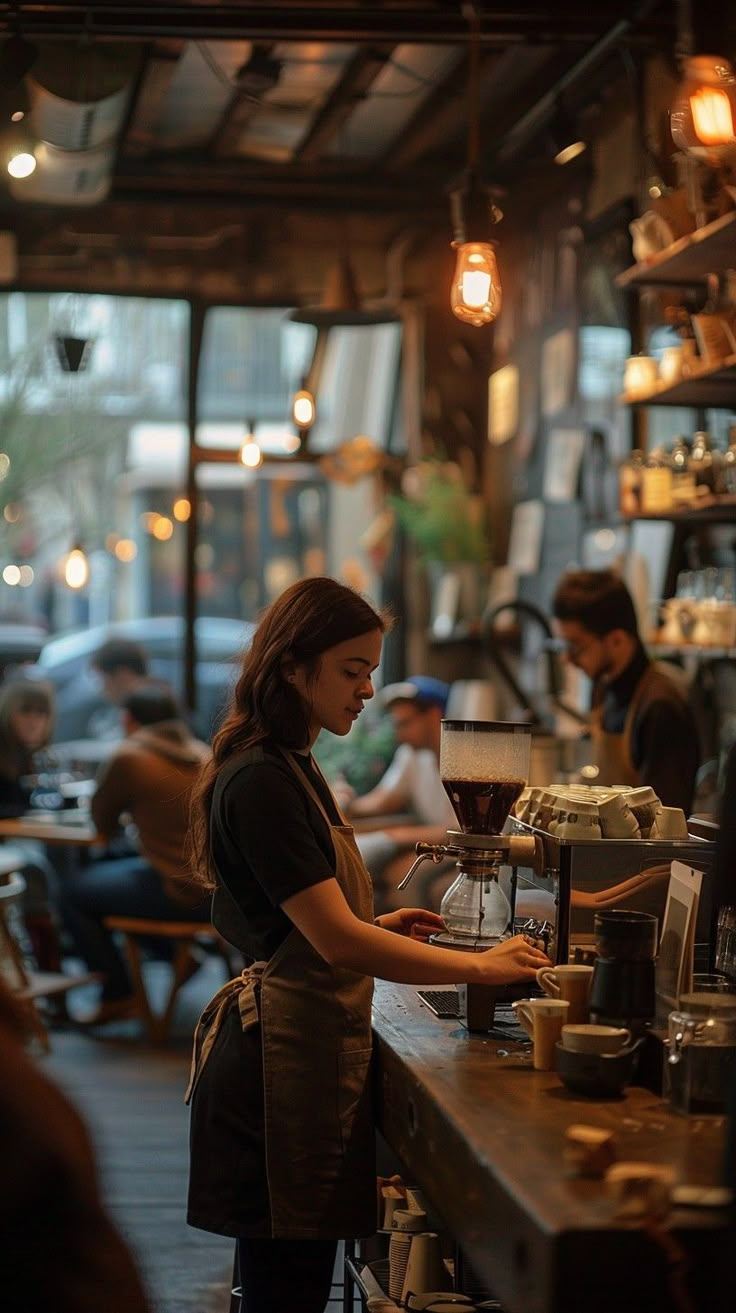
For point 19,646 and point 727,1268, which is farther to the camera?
point 19,646

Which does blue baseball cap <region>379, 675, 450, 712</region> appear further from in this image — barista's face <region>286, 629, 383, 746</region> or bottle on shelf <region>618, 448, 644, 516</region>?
barista's face <region>286, 629, 383, 746</region>

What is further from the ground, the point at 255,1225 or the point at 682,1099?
the point at 682,1099

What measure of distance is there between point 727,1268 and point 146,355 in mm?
7911

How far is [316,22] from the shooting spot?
5367mm

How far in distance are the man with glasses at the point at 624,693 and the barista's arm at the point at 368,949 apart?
194 cm

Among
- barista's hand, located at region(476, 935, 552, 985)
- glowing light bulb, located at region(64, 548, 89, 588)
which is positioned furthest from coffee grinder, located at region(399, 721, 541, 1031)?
glowing light bulb, located at region(64, 548, 89, 588)

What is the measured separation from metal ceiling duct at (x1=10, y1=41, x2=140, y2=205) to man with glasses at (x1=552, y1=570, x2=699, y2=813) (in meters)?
2.50

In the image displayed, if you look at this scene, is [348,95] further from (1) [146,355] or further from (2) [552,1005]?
(2) [552,1005]

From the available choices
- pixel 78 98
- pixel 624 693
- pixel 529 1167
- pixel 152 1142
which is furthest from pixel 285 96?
pixel 529 1167

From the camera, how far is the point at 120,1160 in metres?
5.24

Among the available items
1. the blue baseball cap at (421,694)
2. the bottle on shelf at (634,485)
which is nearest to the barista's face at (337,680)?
the bottle on shelf at (634,485)

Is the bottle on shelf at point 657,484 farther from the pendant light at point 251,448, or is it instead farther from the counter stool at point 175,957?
the pendant light at point 251,448

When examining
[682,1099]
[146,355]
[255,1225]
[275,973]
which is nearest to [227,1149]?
[255,1225]

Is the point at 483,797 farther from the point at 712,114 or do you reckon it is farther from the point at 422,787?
the point at 422,787
